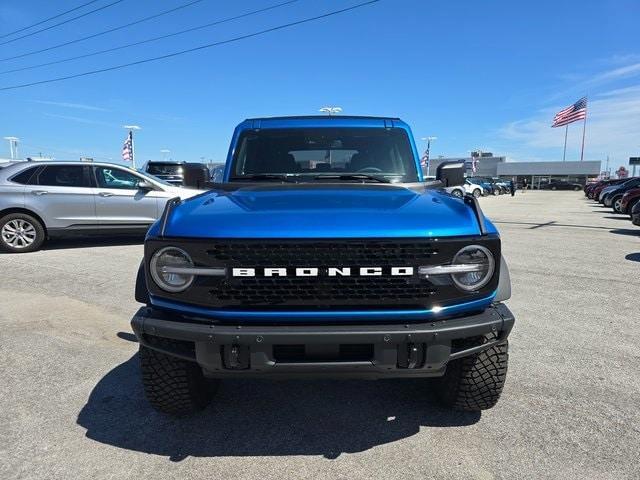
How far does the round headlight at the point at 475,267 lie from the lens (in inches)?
94.2

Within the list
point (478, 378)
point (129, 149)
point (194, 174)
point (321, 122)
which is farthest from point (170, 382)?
point (129, 149)

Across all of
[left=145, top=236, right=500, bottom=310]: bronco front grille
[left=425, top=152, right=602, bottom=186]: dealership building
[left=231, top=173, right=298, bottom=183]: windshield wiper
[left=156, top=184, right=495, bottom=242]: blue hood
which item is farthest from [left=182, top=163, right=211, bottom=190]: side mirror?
[left=425, top=152, right=602, bottom=186]: dealership building

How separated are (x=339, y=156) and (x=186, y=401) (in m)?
2.24

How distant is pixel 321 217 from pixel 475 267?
831mm

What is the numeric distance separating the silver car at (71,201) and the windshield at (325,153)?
19.7ft

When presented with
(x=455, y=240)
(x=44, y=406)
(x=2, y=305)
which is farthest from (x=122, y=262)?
(x=455, y=240)

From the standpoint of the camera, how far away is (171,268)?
7.77 feet

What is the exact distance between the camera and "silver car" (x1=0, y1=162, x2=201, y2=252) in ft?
28.1

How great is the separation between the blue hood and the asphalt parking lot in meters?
1.23

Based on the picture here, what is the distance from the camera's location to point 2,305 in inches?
211

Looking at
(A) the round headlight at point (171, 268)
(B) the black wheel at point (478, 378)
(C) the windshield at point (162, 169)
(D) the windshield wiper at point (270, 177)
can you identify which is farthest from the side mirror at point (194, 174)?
(C) the windshield at point (162, 169)

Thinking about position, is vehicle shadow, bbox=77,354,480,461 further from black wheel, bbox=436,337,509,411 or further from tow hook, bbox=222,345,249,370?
tow hook, bbox=222,345,249,370

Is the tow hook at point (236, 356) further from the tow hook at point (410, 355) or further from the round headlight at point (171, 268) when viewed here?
the tow hook at point (410, 355)

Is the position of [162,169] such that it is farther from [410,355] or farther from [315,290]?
[410,355]
